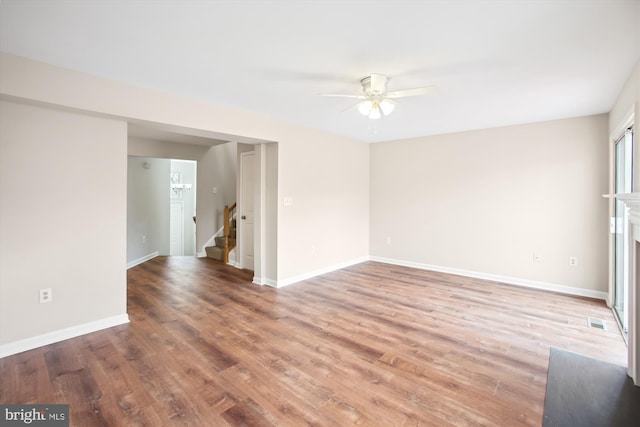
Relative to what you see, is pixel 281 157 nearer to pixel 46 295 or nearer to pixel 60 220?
pixel 60 220

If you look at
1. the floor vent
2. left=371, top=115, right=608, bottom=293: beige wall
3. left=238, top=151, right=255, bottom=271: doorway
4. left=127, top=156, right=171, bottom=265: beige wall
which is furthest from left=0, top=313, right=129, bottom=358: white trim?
the floor vent

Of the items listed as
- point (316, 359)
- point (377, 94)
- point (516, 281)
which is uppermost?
point (377, 94)

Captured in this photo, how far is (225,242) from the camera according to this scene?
6.22m

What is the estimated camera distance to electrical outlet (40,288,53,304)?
2683 mm

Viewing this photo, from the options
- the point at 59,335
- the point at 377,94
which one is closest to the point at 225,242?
Answer: the point at 59,335

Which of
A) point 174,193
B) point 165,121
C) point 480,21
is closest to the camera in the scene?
point 480,21

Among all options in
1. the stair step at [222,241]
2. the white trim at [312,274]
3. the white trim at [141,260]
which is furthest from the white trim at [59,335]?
the stair step at [222,241]

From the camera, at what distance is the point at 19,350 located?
2551 mm

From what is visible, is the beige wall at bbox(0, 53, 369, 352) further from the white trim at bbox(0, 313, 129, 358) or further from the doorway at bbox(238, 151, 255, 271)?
the doorway at bbox(238, 151, 255, 271)

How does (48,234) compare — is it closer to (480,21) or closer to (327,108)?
(327,108)

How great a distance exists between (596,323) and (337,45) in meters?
3.86

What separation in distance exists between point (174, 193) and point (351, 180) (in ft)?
19.4

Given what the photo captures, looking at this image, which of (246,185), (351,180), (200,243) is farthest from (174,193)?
(351,180)

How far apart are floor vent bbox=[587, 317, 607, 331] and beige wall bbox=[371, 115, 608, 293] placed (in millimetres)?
1016
